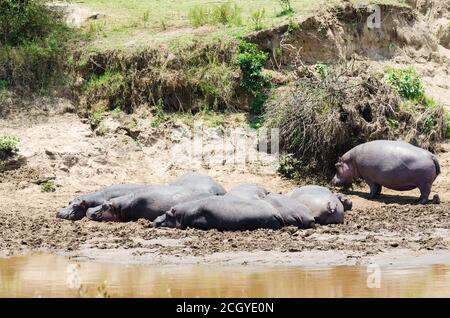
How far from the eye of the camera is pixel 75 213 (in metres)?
14.8

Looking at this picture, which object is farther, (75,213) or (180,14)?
(180,14)

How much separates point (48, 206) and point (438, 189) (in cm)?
680

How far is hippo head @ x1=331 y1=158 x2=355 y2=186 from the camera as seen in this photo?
1703 centimetres

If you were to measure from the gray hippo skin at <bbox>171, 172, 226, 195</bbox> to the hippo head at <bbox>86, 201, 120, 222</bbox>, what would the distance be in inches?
49.8

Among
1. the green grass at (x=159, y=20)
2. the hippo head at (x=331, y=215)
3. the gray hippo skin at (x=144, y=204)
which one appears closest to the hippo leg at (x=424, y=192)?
the hippo head at (x=331, y=215)

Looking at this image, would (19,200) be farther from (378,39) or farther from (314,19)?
(378,39)

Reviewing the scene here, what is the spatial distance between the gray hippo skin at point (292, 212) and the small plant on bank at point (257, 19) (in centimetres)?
690

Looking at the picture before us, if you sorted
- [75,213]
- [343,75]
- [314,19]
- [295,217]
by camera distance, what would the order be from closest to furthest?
1. [295,217]
2. [75,213]
3. [343,75]
4. [314,19]

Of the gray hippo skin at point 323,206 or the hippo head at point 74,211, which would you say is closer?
the gray hippo skin at point 323,206

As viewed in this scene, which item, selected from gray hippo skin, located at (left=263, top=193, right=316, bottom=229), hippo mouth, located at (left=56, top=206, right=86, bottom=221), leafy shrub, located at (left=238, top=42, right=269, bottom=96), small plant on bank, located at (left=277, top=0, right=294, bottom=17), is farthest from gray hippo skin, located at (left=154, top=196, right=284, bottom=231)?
small plant on bank, located at (left=277, top=0, right=294, bottom=17)

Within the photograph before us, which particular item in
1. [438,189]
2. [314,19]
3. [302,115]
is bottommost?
[438,189]

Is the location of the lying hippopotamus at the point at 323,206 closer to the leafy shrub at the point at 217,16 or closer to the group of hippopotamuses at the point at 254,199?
the group of hippopotamuses at the point at 254,199

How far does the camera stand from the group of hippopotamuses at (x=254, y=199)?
1348cm
